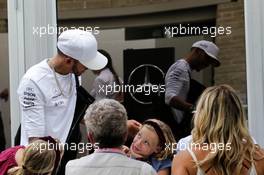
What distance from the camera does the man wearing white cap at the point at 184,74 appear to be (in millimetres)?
4684

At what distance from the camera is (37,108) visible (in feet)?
13.0

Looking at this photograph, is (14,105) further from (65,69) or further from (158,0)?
(158,0)

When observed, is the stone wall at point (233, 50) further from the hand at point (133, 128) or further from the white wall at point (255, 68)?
the hand at point (133, 128)

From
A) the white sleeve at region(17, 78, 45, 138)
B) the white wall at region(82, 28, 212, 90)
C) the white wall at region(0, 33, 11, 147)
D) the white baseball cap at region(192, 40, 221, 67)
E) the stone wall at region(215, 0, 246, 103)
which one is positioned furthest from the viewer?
the white wall at region(0, 33, 11, 147)

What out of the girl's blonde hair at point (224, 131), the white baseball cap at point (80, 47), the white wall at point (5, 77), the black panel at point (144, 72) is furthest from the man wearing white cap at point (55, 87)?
the girl's blonde hair at point (224, 131)

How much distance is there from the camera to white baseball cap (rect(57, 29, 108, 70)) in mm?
3973

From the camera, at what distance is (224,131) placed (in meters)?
2.99

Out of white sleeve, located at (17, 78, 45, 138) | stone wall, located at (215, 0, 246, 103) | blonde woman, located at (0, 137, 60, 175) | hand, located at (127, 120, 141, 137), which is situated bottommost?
blonde woman, located at (0, 137, 60, 175)

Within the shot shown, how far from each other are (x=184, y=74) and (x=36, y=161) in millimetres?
1684

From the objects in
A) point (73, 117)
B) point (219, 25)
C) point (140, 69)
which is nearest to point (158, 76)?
point (140, 69)

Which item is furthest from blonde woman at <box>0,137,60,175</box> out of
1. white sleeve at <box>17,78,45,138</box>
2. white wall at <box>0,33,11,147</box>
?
white wall at <box>0,33,11,147</box>

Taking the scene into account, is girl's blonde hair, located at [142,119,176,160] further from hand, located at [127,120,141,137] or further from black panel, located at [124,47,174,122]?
black panel, located at [124,47,174,122]

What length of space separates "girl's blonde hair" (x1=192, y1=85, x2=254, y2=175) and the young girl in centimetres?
72

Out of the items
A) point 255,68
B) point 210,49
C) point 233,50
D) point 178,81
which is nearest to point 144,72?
point 178,81
